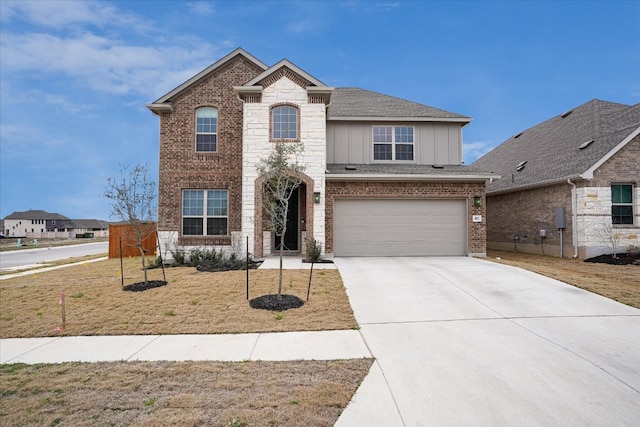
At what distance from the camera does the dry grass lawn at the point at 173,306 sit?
258 inches

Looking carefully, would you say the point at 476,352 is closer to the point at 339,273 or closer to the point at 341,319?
the point at 341,319

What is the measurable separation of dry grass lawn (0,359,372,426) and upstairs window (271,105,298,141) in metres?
9.98

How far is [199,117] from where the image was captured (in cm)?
1492

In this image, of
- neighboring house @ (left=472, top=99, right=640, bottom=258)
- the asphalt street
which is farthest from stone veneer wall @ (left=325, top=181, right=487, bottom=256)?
the asphalt street

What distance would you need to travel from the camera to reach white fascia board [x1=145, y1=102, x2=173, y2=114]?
1453cm

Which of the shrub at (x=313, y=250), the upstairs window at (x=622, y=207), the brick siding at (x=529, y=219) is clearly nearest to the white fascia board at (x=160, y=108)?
the shrub at (x=313, y=250)

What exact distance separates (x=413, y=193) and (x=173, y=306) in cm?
965

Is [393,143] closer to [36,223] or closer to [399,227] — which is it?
[399,227]

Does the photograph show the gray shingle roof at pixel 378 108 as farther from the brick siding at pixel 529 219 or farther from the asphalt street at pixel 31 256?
the asphalt street at pixel 31 256

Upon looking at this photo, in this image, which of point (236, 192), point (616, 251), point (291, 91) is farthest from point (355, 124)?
point (616, 251)

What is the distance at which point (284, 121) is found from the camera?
13602 mm

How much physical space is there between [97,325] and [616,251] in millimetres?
17483

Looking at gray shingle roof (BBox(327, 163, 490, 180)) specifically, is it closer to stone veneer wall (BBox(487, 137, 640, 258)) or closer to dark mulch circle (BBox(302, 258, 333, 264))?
dark mulch circle (BBox(302, 258, 333, 264))

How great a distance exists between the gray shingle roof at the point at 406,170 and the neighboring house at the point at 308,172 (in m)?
0.05
